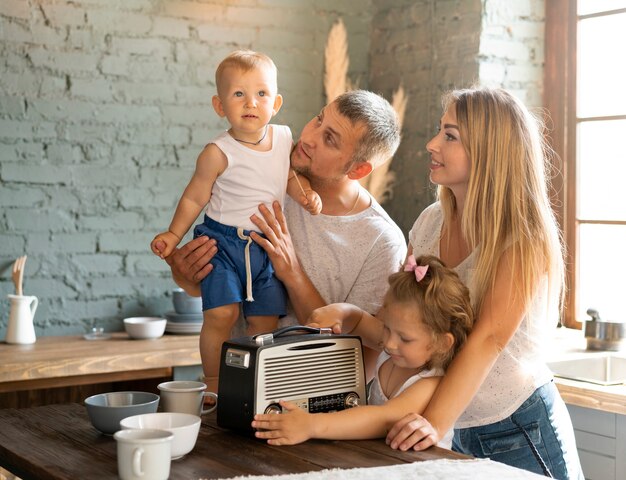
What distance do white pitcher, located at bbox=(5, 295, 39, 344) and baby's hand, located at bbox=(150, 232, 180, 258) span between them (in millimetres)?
1498

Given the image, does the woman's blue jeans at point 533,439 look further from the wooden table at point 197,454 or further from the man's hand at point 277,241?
the man's hand at point 277,241

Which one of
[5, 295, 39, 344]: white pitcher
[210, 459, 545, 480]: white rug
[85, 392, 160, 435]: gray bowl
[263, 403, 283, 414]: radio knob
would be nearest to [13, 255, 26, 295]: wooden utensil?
[5, 295, 39, 344]: white pitcher

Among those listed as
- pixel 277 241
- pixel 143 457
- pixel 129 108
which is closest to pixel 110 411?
pixel 143 457

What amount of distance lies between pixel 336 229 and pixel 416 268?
0.52m

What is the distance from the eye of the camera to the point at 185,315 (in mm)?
4148

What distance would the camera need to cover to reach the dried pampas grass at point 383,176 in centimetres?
440

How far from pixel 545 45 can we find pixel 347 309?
8.10 feet

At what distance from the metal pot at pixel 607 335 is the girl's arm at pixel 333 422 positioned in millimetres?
1855

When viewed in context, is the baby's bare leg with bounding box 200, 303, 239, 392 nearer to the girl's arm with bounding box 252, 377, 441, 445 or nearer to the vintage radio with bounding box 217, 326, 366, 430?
the vintage radio with bounding box 217, 326, 366, 430

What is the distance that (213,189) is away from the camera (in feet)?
8.65

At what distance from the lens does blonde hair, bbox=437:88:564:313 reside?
82.5 inches

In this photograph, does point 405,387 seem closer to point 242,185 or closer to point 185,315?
point 242,185

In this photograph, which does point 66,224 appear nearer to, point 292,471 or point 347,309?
point 347,309

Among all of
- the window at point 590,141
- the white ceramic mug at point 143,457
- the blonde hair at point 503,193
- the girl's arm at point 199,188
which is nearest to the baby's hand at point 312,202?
the girl's arm at point 199,188
